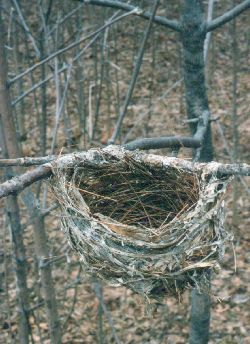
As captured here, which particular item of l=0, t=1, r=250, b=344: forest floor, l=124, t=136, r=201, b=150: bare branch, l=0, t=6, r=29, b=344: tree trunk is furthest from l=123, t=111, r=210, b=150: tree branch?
l=0, t=1, r=250, b=344: forest floor

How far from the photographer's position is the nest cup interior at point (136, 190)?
2428 millimetres

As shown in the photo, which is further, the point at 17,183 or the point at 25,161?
the point at 25,161

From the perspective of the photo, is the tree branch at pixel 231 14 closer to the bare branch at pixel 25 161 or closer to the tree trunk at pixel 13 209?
the tree trunk at pixel 13 209

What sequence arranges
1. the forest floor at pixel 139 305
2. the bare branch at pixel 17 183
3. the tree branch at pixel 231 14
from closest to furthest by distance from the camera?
the bare branch at pixel 17 183 < the tree branch at pixel 231 14 < the forest floor at pixel 139 305

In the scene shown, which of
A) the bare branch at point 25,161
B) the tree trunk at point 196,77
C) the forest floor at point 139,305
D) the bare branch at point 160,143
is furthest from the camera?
the forest floor at point 139,305

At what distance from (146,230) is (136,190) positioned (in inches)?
22.4

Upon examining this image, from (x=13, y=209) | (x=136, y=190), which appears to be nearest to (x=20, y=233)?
(x=13, y=209)

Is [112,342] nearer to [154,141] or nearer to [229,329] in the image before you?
[229,329]

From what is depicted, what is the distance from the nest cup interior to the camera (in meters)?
2.43

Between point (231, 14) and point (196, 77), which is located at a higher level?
point (231, 14)

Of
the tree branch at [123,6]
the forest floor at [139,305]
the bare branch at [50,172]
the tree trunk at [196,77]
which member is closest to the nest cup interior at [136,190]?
the bare branch at [50,172]

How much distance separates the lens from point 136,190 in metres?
2.73

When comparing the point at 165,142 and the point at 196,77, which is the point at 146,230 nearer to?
the point at 165,142

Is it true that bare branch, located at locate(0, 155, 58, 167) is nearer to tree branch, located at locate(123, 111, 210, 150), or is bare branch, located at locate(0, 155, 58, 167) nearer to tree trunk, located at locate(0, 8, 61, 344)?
tree branch, located at locate(123, 111, 210, 150)
